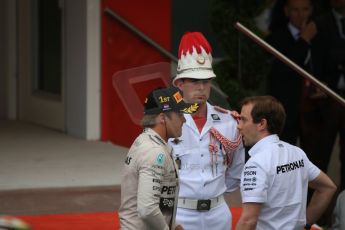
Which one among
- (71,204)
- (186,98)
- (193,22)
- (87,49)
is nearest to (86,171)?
(71,204)

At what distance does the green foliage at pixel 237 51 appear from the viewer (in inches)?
390

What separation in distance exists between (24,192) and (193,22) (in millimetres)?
3255

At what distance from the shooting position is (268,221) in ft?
16.9

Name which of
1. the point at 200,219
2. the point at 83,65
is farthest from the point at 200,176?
the point at 83,65

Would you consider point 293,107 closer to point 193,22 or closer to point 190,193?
point 193,22

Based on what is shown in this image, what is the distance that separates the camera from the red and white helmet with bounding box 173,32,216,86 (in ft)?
19.6

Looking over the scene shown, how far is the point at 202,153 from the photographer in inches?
229

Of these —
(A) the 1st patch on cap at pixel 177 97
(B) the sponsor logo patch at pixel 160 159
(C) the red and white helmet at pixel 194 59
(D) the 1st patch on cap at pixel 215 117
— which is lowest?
(B) the sponsor logo patch at pixel 160 159

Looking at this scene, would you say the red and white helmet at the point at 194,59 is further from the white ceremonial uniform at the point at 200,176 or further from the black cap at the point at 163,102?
the black cap at the point at 163,102

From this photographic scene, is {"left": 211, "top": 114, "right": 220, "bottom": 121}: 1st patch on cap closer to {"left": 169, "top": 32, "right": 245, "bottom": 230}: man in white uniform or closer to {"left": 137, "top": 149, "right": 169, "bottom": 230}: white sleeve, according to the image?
{"left": 169, "top": 32, "right": 245, "bottom": 230}: man in white uniform

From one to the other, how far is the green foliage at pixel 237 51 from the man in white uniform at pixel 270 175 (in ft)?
14.7

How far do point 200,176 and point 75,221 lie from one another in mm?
2329

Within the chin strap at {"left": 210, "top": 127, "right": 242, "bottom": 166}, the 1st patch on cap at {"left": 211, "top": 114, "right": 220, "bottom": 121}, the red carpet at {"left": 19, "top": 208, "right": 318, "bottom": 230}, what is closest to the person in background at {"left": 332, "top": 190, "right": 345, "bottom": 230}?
the chin strap at {"left": 210, "top": 127, "right": 242, "bottom": 166}

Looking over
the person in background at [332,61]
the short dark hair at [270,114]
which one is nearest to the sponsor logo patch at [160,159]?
the short dark hair at [270,114]
